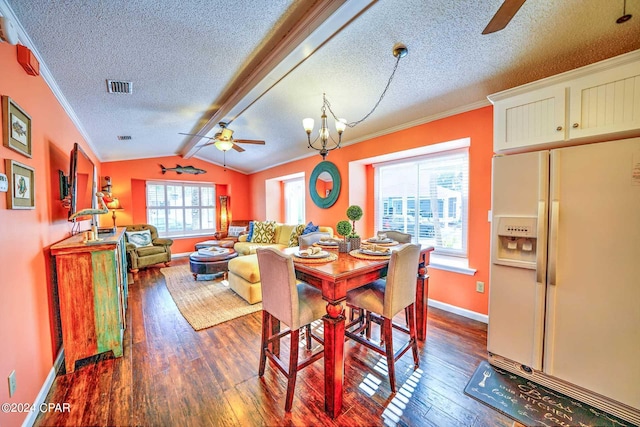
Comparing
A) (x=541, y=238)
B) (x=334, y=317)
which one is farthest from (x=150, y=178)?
(x=541, y=238)

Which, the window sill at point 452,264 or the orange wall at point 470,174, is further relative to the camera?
the window sill at point 452,264

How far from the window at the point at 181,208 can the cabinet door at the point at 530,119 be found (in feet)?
22.9

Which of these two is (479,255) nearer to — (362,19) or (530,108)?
(530,108)

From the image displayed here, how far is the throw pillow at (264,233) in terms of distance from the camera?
5.21 m

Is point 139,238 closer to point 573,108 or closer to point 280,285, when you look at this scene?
point 280,285

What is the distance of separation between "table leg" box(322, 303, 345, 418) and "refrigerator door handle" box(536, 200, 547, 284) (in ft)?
4.92

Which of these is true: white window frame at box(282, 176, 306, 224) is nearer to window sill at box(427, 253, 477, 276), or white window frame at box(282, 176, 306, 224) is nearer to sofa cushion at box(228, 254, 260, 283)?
sofa cushion at box(228, 254, 260, 283)

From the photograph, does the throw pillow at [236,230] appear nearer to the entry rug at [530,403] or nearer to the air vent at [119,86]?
the air vent at [119,86]

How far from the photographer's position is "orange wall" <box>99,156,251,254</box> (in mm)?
5449

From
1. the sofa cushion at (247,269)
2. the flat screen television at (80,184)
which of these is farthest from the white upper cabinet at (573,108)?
the flat screen television at (80,184)

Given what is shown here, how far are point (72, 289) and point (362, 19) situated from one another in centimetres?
313

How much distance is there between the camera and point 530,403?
5.16ft

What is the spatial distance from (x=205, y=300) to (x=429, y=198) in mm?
3518

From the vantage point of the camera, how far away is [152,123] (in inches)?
142
